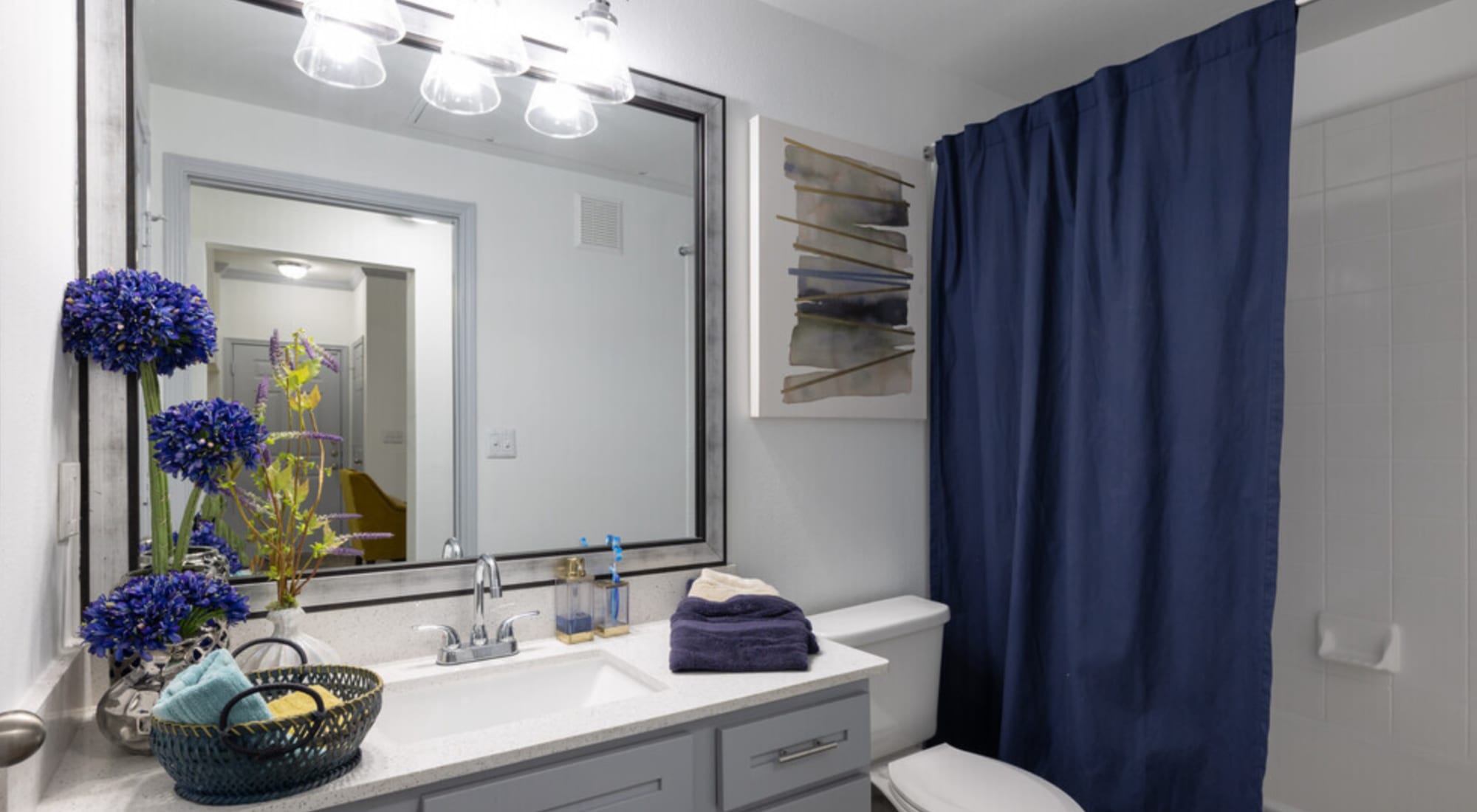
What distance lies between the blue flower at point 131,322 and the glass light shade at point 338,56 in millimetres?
514

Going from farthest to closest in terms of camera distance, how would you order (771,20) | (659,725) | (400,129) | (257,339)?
(771,20)
(400,129)
(257,339)
(659,725)

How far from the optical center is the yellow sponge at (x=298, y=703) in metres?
1.03

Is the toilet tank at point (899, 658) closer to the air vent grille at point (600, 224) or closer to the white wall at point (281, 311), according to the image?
the air vent grille at point (600, 224)

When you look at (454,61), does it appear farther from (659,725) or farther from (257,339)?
(659,725)

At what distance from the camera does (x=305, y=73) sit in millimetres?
1434

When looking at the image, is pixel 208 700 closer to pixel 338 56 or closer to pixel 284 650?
pixel 284 650

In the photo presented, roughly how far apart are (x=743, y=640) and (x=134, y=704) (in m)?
0.95

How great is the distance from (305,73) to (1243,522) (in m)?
2.15

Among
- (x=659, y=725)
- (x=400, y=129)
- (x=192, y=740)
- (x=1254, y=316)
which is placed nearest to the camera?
(x=192, y=740)

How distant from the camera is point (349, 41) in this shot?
1.43 meters

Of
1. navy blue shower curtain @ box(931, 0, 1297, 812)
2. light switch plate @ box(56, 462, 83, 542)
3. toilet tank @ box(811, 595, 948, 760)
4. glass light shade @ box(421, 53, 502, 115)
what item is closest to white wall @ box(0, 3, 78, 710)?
light switch plate @ box(56, 462, 83, 542)

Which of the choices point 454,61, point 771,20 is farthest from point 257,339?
point 771,20

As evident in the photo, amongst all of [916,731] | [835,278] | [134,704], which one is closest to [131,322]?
[134,704]

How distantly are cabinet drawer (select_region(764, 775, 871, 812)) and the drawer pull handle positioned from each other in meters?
0.08
